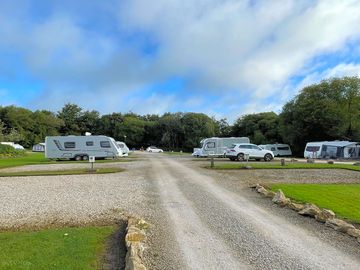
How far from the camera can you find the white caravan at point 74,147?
36.1m

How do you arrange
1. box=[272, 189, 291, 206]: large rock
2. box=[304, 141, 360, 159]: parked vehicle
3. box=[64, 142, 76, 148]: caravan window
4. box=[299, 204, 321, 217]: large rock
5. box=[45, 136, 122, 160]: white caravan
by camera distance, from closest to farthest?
box=[299, 204, 321, 217]: large rock < box=[272, 189, 291, 206]: large rock < box=[45, 136, 122, 160]: white caravan < box=[64, 142, 76, 148]: caravan window < box=[304, 141, 360, 159]: parked vehicle

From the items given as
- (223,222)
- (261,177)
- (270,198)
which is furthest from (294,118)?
(223,222)

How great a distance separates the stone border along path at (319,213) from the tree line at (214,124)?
43.9 m

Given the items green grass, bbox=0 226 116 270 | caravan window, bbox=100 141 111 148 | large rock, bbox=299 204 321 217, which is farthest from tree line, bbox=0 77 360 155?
green grass, bbox=0 226 116 270

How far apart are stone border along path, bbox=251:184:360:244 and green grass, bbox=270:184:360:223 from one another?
565mm

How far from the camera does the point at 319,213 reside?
990cm

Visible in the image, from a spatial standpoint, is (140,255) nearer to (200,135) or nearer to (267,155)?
(267,155)

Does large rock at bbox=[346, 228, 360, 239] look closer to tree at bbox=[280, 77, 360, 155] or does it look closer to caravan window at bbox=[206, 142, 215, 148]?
caravan window at bbox=[206, 142, 215, 148]

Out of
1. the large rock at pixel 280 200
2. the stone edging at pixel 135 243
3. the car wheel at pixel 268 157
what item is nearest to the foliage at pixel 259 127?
the car wheel at pixel 268 157

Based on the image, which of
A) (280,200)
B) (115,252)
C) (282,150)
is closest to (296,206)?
(280,200)

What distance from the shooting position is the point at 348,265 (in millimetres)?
6250

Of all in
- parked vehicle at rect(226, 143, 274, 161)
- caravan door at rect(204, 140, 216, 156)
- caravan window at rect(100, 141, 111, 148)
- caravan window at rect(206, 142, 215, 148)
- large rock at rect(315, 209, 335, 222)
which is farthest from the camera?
caravan window at rect(206, 142, 215, 148)

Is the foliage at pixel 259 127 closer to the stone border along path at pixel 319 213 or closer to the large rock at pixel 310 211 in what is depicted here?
the stone border along path at pixel 319 213

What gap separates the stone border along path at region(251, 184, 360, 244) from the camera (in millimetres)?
8477
